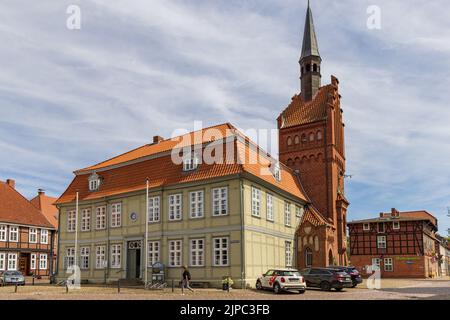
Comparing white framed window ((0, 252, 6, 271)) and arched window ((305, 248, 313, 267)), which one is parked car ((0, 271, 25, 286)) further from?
arched window ((305, 248, 313, 267))

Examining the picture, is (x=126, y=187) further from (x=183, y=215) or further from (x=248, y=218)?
(x=248, y=218)

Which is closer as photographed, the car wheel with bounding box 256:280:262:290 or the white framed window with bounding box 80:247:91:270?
the car wheel with bounding box 256:280:262:290

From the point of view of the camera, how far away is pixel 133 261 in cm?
3825

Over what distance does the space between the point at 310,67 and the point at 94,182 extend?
2462 centimetres

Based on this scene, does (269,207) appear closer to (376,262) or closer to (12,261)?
(12,261)

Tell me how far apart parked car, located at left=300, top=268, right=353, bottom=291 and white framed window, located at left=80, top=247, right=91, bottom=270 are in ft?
61.8

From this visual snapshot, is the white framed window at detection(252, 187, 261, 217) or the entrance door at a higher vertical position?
the white framed window at detection(252, 187, 261, 217)

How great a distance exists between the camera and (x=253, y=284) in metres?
32.7

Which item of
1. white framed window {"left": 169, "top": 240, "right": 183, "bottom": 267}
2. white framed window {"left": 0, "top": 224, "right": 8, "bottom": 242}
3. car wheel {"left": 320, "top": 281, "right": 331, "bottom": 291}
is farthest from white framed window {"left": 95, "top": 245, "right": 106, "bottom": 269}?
white framed window {"left": 0, "top": 224, "right": 8, "bottom": 242}

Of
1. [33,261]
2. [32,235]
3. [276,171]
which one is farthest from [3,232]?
[276,171]

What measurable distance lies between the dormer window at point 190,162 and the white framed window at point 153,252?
19.7ft

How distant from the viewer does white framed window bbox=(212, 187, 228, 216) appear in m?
33.6

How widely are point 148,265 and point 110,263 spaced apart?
4.63 meters

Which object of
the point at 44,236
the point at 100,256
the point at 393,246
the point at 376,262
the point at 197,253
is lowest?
the point at 376,262
